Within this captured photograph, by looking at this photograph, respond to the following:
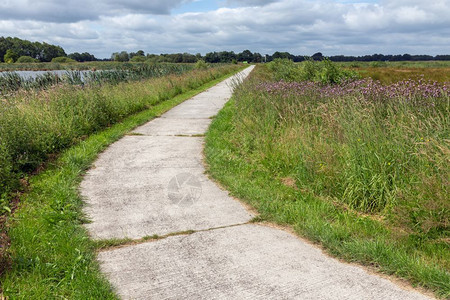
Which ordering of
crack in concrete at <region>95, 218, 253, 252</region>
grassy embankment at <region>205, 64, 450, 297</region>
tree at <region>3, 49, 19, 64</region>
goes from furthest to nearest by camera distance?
tree at <region>3, 49, 19, 64</region> → crack in concrete at <region>95, 218, 253, 252</region> → grassy embankment at <region>205, 64, 450, 297</region>

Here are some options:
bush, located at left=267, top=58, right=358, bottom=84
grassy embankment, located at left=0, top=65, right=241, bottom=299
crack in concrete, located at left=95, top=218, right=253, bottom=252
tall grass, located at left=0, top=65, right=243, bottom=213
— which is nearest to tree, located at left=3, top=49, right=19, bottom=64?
tall grass, located at left=0, top=65, right=243, bottom=213

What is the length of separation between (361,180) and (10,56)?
307 ft

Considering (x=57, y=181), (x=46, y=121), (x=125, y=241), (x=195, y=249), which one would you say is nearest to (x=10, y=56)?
(x=46, y=121)

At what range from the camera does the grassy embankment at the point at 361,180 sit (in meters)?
3.65

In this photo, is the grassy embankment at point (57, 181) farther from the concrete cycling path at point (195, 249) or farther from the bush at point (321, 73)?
the bush at point (321, 73)

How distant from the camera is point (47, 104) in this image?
8977 millimetres

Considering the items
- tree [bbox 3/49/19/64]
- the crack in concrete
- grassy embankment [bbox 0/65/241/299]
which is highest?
tree [bbox 3/49/19/64]

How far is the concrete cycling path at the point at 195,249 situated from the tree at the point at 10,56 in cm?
8817

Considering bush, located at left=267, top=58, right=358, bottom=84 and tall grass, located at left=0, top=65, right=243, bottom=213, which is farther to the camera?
bush, located at left=267, top=58, right=358, bottom=84

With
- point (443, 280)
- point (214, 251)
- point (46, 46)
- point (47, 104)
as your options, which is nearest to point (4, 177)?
point (214, 251)

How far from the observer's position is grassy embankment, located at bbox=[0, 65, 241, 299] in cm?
312

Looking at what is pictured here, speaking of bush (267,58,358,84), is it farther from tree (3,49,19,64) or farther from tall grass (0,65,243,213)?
tree (3,49,19,64)

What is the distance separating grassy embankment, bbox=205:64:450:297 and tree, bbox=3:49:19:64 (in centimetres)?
8766

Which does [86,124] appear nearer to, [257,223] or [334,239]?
[257,223]
